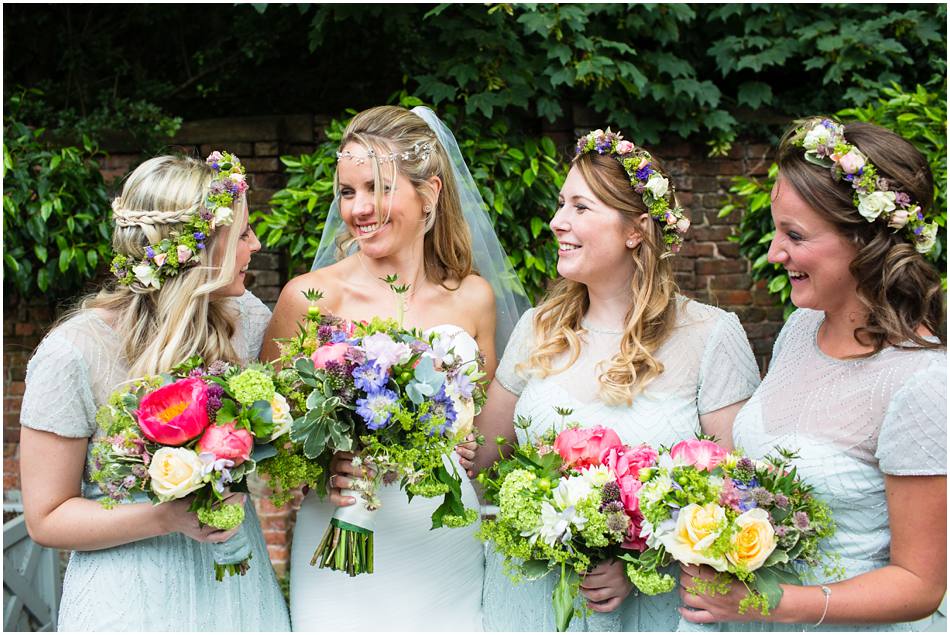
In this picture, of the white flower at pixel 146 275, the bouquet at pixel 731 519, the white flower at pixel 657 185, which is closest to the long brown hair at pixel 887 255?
the bouquet at pixel 731 519

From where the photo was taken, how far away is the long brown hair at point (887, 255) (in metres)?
2.38

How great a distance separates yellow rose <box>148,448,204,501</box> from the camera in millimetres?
2182

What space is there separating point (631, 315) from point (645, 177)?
484mm

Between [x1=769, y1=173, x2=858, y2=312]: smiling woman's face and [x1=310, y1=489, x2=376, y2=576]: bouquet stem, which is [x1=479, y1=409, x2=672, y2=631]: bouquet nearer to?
[x1=310, y1=489, x2=376, y2=576]: bouquet stem

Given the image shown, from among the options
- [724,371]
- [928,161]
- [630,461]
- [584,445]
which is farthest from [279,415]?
[928,161]

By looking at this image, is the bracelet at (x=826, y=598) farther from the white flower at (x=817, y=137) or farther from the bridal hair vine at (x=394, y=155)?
the bridal hair vine at (x=394, y=155)

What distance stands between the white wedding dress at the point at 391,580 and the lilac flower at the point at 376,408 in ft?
2.20

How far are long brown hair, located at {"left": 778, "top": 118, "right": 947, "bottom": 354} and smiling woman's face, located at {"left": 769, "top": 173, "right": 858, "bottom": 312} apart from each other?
0.02 metres

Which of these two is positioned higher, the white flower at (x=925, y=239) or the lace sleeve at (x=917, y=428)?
the white flower at (x=925, y=239)

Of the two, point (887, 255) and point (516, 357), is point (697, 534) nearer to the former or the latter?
point (887, 255)

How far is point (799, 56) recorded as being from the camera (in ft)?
18.3

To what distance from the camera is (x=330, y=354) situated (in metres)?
2.36

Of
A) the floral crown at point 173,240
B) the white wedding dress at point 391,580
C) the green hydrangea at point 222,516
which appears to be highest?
the floral crown at point 173,240

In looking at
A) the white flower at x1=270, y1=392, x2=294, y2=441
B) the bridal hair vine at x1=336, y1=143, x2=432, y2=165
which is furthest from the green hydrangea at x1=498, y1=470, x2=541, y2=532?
the bridal hair vine at x1=336, y1=143, x2=432, y2=165
